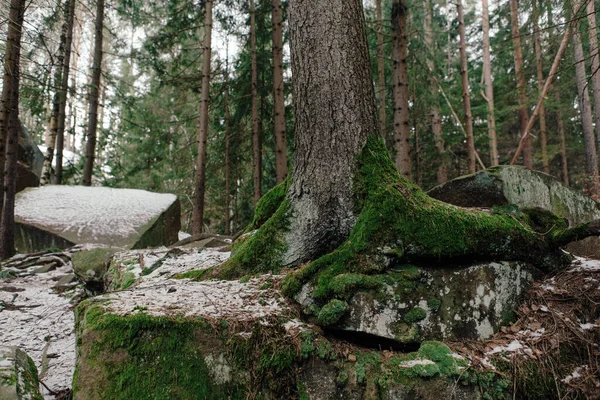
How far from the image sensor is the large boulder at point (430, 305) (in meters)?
2.68

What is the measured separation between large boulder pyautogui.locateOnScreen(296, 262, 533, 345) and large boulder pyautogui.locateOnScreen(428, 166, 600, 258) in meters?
1.73

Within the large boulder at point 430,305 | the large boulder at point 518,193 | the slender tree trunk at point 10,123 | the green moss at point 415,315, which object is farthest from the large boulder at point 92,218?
the green moss at point 415,315

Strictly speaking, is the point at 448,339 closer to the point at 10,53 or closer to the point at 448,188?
the point at 448,188

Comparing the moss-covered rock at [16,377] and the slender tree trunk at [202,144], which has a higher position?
the slender tree trunk at [202,144]

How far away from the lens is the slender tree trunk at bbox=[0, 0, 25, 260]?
600 cm

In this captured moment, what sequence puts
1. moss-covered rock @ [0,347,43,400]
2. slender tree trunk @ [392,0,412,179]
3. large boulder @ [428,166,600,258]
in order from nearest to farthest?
moss-covered rock @ [0,347,43,400] < large boulder @ [428,166,600,258] < slender tree trunk @ [392,0,412,179]

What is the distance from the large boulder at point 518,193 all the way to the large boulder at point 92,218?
7156mm

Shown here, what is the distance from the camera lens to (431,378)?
91.7 inches

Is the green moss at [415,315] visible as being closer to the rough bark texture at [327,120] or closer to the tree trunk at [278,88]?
the rough bark texture at [327,120]

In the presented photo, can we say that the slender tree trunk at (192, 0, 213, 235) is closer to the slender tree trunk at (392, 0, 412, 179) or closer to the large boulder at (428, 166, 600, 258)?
the slender tree trunk at (392, 0, 412, 179)

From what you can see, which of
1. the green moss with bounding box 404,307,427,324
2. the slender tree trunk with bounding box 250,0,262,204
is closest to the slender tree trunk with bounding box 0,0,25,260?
the slender tree trunk with bounding box 250,0,262,204

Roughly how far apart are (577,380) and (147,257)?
478 cm

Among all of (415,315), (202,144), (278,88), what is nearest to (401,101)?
(278,88)

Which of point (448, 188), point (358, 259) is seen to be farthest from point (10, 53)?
point (448, 188)
